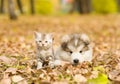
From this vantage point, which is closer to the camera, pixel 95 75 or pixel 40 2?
pixel 95 75

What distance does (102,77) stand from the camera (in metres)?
8.46

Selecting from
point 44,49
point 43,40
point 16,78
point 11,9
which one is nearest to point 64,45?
point 44,49

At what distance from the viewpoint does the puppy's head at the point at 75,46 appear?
9.74 m

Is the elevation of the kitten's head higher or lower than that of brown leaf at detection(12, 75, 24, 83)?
higher

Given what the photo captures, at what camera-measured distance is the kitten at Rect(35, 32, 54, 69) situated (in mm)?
9180

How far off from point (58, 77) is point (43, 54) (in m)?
0.83

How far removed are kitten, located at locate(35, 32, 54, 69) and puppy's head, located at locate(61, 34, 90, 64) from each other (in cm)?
49

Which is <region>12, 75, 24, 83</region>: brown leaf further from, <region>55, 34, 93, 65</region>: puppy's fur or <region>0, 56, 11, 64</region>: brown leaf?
<region>0, 56, 11, 64</region>: brown leaf

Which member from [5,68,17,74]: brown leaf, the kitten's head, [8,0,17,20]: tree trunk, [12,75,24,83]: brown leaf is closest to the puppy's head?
the kitten's head

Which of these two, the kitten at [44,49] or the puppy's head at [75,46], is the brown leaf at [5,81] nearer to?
the kitten at [44,49]

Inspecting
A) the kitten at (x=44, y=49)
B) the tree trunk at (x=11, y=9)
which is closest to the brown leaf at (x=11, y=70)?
the kitten at (x=44, y=49)

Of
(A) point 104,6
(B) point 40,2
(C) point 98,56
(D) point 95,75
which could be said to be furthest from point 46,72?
(B) point 40,2

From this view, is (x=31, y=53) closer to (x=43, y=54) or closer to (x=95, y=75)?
(x=43, y=54)

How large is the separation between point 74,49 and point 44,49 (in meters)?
0.78
